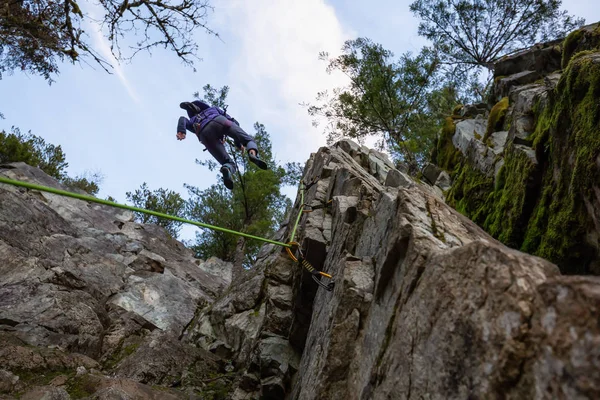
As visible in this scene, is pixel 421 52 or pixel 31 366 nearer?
pixel 31 366

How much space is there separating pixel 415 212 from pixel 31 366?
6.79 metres

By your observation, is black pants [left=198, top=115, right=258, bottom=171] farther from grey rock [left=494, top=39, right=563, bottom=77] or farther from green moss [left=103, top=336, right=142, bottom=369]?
grey rock [left=494, top=39, right=563, bottom=77]

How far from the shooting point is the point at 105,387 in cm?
627

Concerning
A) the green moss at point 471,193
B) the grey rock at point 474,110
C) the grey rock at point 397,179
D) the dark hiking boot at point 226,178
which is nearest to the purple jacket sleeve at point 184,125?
the dark hiking boot at point 226,178

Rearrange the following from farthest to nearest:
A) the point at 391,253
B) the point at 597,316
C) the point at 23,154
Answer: the point at 23,154, the point at 391,253, the point at 597,316

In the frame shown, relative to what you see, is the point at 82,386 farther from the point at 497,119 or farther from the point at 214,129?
the point at 497,119

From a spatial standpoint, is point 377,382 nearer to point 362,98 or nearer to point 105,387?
point 105,387

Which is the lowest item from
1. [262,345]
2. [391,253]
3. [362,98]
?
[262,345]

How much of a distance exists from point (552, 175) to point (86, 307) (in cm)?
953

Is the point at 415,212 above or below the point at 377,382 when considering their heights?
above

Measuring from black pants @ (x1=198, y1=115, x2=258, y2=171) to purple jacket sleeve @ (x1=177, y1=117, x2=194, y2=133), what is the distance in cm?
34

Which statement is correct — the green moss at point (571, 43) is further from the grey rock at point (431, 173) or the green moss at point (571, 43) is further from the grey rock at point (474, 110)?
the grey rock at point (474, 110)

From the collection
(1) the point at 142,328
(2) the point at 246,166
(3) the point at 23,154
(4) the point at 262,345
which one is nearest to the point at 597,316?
(4) the point at 262,345

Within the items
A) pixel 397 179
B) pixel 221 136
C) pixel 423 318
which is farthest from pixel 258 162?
pixel 423 318
